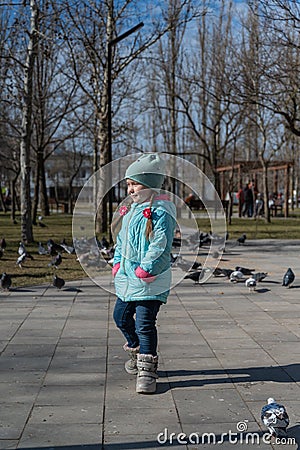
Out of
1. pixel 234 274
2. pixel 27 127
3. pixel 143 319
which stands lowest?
pixel 234 274

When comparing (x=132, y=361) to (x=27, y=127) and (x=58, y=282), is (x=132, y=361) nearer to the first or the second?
(x=58, y=282)

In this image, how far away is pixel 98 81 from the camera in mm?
23234

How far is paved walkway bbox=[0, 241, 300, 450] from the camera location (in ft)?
14.8

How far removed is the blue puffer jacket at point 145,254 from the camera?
17.1 ft

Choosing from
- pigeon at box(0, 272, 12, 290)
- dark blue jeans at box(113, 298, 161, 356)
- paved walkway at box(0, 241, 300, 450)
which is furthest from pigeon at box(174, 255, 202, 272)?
dark blue jeans at box(113, 298, 161, 356)

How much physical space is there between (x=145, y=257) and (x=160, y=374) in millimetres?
1309

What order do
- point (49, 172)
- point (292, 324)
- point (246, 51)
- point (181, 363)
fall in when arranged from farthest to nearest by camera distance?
point (49, 172)
point (246, 51)
point (292, 324)
point (181, 363)

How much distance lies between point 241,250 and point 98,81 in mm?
8977

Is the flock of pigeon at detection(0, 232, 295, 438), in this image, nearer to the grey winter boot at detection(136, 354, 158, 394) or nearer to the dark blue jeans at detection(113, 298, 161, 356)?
the dark blue jeans at detection(113, 298, 161, 356)

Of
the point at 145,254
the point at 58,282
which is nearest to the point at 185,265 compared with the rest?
the point at 58,282

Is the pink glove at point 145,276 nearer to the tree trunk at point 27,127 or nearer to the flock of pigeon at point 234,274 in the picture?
the flock of pigeon at point 234,274

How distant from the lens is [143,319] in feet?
17.6

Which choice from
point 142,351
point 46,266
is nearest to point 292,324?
point 142,351

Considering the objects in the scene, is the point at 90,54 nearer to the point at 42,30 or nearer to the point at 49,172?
the point at 42,30
